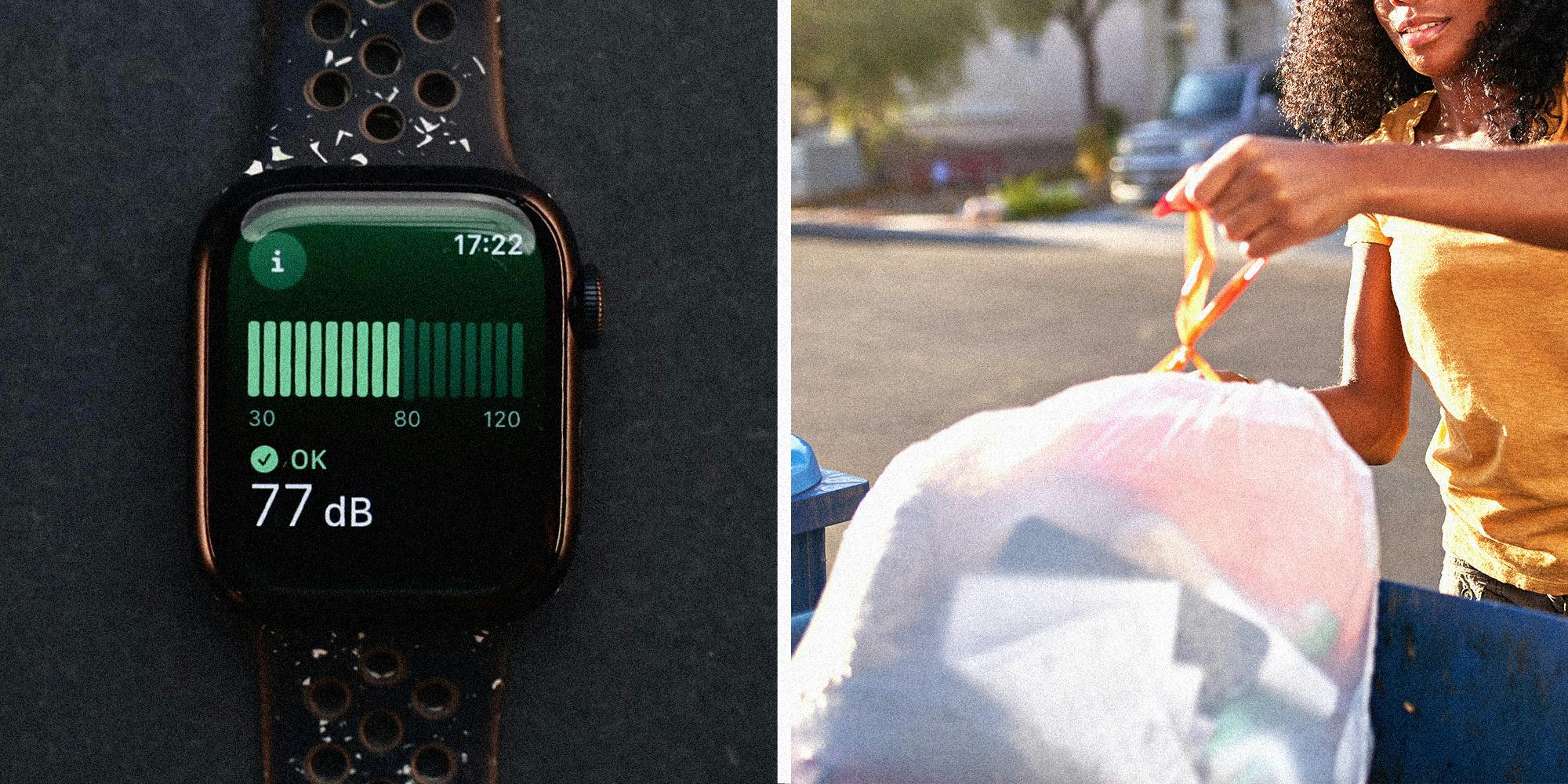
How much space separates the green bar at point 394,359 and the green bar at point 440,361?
1 cm

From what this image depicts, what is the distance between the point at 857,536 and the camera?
4.27 ft

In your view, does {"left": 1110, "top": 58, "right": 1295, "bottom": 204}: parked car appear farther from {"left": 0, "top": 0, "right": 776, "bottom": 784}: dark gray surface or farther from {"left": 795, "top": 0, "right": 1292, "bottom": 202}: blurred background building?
{"left": 0, "top": 0, "right": 776, "bottom": 784}: dark gray surface

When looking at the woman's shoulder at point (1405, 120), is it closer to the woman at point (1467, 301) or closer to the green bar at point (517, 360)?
the woman at point (1467, 301)

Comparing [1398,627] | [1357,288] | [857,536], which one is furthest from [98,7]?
[1357,288]

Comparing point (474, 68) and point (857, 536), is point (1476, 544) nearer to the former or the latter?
point (857, 536)

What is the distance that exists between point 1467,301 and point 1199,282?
635 mm

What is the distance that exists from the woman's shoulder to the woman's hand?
0.97m

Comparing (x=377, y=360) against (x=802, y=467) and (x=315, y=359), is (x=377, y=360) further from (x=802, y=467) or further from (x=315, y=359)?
Result: (x=802, y=467)

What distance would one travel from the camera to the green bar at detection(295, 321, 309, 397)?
2.40 feet

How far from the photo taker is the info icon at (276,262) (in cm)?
73

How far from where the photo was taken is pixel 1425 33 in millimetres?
1513

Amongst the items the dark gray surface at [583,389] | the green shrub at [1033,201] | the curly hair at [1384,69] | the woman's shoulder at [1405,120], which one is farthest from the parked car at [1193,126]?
the dark gray surface at [583,389]

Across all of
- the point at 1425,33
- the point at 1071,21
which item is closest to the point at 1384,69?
the point at 1425,33

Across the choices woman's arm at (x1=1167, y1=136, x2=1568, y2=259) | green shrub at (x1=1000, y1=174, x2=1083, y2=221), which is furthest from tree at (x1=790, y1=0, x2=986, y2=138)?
woman's arm at (x1=1167, y1=136, x2=1568, y2=259)
